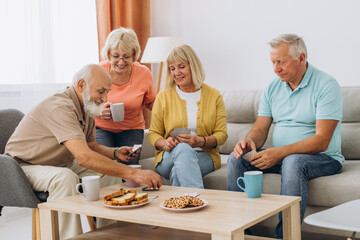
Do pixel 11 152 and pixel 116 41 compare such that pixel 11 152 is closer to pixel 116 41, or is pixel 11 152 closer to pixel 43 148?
pixel 43 148

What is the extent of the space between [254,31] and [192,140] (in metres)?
1.72

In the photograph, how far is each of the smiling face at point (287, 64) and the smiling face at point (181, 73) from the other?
0.52m

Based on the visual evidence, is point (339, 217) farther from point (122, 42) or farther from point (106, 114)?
point (122, 42)

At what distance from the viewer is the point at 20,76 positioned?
3.36m

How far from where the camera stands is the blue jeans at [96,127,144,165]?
288 cm

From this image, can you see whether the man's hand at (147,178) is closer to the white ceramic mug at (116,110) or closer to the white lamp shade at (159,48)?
the white ceramic mug at (116,110)

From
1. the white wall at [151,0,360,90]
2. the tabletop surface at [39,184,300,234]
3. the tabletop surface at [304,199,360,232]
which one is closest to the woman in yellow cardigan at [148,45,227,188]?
the tabletop surface at [39,184,300,234]

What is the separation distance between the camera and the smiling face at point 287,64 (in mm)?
2377

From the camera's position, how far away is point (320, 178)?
2244mm

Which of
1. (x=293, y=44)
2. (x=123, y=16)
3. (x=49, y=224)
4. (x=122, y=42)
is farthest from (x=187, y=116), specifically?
(x=123, y=16)

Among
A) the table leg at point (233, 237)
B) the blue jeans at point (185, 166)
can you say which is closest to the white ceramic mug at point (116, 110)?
the blue jeans at point (185, 166)

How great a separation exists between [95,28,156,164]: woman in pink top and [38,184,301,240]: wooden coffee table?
3.08 ft

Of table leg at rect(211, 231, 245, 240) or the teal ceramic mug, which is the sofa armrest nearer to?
the teal ceramic mug

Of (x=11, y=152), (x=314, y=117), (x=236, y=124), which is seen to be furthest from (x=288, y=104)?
(x=11, y=152)
